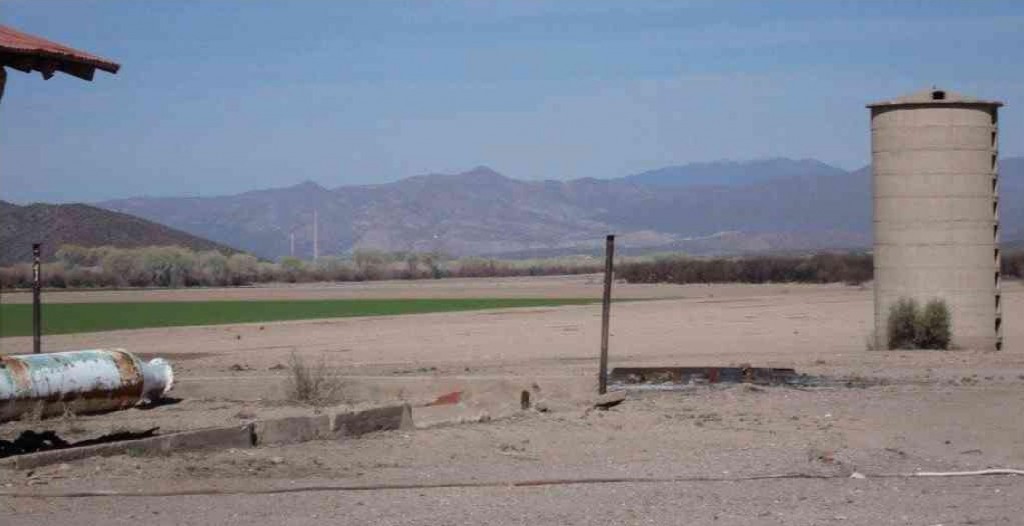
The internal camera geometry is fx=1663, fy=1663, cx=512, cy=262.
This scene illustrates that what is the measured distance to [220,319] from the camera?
1852 inches

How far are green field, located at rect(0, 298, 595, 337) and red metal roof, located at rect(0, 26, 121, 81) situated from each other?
2701 centimetres

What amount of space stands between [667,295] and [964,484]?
170ft

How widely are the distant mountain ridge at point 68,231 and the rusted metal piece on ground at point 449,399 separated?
3260 inches

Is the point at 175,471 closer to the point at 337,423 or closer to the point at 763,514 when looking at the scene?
the point at 337,423

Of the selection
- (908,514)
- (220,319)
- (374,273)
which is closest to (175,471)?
(908,514)

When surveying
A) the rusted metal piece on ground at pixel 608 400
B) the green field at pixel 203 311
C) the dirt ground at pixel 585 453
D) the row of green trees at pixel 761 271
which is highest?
the row of green trees at pixel 761 271

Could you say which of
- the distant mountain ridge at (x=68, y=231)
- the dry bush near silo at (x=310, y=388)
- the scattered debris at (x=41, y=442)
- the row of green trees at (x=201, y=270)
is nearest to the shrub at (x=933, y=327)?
the dry bush near silo at (x=310, y=388)

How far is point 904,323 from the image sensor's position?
25.5 meters

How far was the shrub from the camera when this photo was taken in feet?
82.6

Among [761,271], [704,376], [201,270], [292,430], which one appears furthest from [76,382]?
[201,270]

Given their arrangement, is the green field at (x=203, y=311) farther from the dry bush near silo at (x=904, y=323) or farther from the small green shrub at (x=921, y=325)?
the small green shrub at (x=921, y=325)

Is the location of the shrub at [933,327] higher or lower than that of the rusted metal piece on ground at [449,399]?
higher

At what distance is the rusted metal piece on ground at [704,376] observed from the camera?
65.2 ft

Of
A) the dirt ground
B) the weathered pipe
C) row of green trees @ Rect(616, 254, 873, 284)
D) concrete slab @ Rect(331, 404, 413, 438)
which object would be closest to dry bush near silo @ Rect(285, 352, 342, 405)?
the dirt ground
